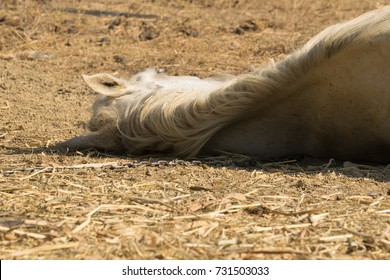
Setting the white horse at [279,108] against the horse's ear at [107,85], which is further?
the horse's ear at [107,85]

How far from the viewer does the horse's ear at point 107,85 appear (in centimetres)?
496

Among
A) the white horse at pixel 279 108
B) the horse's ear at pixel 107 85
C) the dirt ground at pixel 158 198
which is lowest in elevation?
the dirt ground at pixel 158 198

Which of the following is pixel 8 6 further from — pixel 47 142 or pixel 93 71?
pixel 47 142

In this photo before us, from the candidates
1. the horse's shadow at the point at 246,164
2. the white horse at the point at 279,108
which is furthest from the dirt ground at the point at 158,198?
the white horse at the point at 279,108

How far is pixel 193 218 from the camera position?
129 inches

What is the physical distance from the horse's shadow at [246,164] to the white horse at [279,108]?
74mm

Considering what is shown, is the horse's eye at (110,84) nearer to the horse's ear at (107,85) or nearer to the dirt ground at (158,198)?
the horse's ear at (107,85)

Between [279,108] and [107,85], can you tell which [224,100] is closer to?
[279,108]

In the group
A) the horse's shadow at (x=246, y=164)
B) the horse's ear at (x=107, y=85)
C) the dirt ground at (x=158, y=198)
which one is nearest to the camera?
the dirt ground at (x=158, y=198)

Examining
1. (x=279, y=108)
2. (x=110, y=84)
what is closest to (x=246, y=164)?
(x=279, y=108)

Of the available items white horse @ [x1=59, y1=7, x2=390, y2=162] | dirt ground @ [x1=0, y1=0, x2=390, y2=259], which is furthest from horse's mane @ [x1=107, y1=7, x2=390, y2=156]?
dirt ground @ [x1=0, y1=0, x2=390, y2=259]

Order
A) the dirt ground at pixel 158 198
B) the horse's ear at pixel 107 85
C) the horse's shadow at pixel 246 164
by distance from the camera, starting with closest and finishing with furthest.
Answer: the dirt ground at pixel 158 198
the horse's shadow at pixel 246 164
the horse's ear at pixel 107 85

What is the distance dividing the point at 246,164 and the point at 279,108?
350mm

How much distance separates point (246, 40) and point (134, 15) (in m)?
1.76
